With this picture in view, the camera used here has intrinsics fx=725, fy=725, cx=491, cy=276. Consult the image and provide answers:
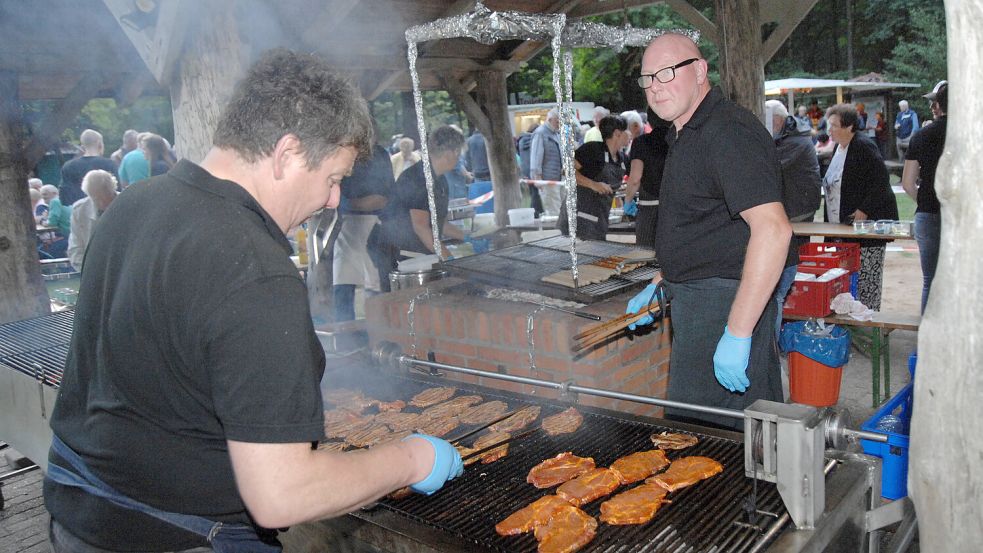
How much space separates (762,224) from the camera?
285cm

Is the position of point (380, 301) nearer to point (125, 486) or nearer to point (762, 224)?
point (762, 224)

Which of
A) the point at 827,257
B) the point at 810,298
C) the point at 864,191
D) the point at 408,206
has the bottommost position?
the point at 810,298

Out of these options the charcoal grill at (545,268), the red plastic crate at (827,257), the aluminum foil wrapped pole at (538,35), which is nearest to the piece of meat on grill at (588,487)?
the charcoal grill at (545,268)

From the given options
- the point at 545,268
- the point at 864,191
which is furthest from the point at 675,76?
the point at 864,191

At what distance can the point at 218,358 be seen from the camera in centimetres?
133

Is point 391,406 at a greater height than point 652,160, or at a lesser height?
lesser

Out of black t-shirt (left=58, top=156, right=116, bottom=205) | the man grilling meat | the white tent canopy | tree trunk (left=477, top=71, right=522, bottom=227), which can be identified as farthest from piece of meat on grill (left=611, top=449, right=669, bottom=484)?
the white tent canopy

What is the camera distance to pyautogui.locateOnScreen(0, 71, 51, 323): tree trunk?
621cm

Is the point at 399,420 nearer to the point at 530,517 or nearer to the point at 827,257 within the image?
the point at 530,517

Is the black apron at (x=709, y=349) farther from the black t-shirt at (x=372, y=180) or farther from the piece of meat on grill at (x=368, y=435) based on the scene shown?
the black t-shirt at (x=372, y=180)

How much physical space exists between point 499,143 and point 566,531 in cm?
867

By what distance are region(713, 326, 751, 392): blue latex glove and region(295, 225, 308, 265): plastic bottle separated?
21.9 ft

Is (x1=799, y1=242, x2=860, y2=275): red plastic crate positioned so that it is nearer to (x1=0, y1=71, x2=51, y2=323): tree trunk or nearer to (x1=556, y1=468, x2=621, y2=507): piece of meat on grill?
(x1=556, y1=468, x2=621, y2=507): piece of meat on grill

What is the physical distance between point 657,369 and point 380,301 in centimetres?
177
